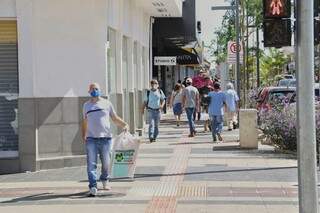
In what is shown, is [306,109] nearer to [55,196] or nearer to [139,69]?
[55,196]

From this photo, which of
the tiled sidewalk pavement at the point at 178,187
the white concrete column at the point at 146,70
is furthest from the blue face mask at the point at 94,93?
the white concrete column at the point at 146,70

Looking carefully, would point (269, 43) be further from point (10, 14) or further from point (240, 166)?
point (10, 14)

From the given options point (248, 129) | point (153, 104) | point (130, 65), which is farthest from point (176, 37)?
point (248, 129)

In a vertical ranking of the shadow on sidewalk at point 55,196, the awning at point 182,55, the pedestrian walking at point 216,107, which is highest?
the awning at point 182,55

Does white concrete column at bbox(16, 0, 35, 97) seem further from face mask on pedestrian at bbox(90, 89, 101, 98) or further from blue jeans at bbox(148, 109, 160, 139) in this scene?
blue jeans at bbox(148, 109, 160, 139)

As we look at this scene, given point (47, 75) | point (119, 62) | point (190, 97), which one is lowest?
point (190, 97)

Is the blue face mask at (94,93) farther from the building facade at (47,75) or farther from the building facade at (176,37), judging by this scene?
the building facade at (176,37)

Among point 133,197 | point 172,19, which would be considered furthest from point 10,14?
point 172,19

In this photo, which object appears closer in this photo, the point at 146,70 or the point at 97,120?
the point at 97,120

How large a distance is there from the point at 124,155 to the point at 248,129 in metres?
6.23

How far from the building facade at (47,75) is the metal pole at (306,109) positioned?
23.0 feet

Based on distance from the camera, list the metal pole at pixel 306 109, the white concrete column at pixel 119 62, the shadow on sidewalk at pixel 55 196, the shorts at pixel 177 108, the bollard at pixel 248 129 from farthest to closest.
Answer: the shorts at pixel 177 108 → the white concrete column at pixel 119 62 → the bollard at pixel 248 129 → the shadow on sidewalk at pixel 55 196 → the metal pole at pixel 306 109

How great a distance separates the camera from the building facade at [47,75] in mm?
14023

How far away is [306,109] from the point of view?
8211mm
